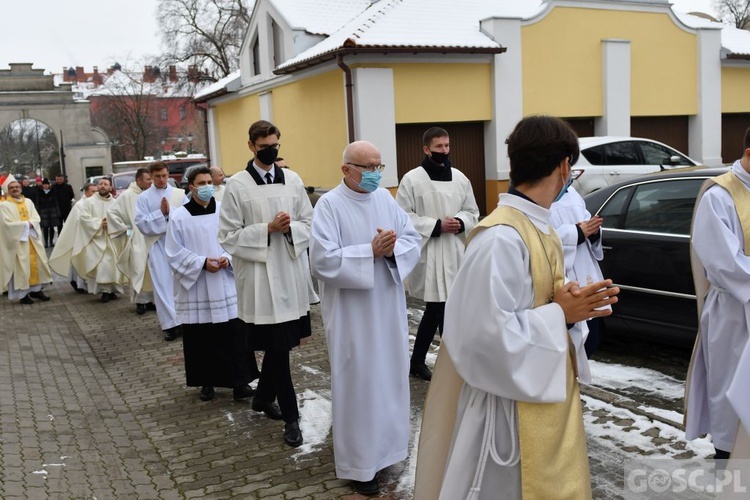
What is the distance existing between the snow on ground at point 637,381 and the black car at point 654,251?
1.15ft

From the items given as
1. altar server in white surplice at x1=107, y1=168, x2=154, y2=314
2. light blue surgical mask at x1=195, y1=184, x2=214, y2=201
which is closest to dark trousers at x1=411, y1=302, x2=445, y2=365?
light blue surgical mask at x1=195, y1=184, x2=214, y2=201

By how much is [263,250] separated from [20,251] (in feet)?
29.0

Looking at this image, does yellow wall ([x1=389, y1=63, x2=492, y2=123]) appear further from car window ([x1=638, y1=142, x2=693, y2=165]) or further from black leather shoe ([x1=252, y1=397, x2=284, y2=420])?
black leather shoe ([x1=252, y1=397, x2=284, y2=420])

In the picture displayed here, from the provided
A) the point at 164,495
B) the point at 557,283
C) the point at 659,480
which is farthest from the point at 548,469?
the point at 164,495

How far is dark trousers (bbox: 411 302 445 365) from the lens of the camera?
6715 millimetres

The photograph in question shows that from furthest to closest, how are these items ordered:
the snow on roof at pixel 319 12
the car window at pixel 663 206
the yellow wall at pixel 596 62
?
the snow on roof at pixel 319 12 → the yellow wall at pixel 596 62 → the car window at pixel 663 206

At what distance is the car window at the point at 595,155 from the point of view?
14.8 m

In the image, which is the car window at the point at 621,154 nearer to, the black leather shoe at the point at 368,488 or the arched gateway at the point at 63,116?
the black leather shoe at the point at 368,488

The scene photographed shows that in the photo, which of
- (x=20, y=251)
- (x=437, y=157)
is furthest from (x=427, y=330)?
(x=20, y=251)

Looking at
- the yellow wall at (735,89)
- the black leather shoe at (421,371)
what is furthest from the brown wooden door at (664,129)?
the black leather shoe at (421,371)

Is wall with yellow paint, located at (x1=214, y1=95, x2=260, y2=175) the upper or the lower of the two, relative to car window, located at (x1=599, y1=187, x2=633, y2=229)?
upper

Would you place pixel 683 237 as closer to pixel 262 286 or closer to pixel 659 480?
pixel 659 480

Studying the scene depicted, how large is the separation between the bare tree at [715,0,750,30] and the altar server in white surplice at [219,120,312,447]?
4319 cm

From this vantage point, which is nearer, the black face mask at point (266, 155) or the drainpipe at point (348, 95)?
the black face mask at point (266, 155)
